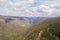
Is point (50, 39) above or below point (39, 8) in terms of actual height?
below

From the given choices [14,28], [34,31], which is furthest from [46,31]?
[14,28]

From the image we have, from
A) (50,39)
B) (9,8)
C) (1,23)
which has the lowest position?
(50,39)

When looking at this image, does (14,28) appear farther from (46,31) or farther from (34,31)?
(46,31)

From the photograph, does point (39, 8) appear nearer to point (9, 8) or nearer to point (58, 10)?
point (58, 10)

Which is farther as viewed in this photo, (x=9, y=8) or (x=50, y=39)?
(x=9, y=8)

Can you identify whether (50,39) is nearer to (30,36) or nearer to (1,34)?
(30,36)

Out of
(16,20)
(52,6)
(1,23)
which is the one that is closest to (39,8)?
(52,6)

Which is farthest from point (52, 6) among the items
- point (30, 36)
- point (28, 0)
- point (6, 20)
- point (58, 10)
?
point (6, 20)
